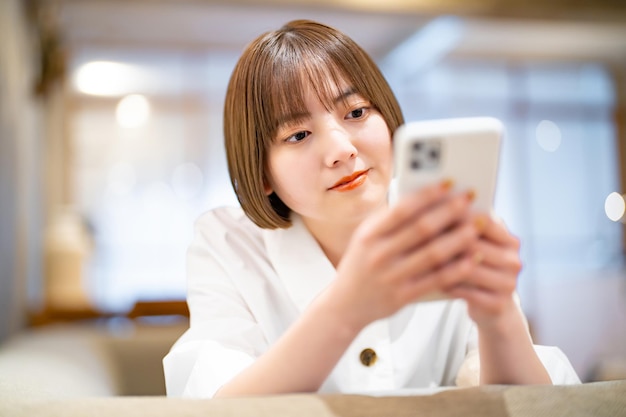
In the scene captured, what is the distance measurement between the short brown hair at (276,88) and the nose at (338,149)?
0.05 metres

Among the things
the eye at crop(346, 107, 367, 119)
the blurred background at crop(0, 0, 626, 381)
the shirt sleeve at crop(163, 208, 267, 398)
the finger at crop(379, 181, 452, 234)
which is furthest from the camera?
the blurred background at crop(0, 0, 626, 381)

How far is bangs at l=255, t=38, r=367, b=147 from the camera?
832 mm

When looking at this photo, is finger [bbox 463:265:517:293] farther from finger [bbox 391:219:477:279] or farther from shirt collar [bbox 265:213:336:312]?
shirt collar [bbox 265:213:336:312]

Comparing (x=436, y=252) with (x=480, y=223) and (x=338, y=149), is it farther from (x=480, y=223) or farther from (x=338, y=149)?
(x=338, y=149)

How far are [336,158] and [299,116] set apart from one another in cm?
9

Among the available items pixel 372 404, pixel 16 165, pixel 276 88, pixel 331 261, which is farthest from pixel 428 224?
pixel 16 165

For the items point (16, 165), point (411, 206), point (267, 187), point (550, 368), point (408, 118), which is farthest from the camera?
point (408, 118)

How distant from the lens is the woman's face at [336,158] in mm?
803

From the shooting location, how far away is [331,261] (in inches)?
39.4

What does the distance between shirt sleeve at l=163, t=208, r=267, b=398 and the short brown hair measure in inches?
2.9

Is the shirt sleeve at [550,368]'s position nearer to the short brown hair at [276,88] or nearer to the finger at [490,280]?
the finger at [490,280]

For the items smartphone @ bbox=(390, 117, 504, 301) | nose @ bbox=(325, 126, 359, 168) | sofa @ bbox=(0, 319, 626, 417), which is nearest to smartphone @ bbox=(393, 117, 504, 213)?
smartphone @ bbox=(390, 117, 504, 301)

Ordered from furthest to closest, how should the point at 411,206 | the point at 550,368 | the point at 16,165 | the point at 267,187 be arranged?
the point at 16,165, the point at 267,187, the point at 550,368, the point at 411,206

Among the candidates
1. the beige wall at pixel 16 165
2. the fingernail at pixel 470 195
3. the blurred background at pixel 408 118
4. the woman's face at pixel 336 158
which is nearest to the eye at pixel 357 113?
the woman's face at pixel 336 158
